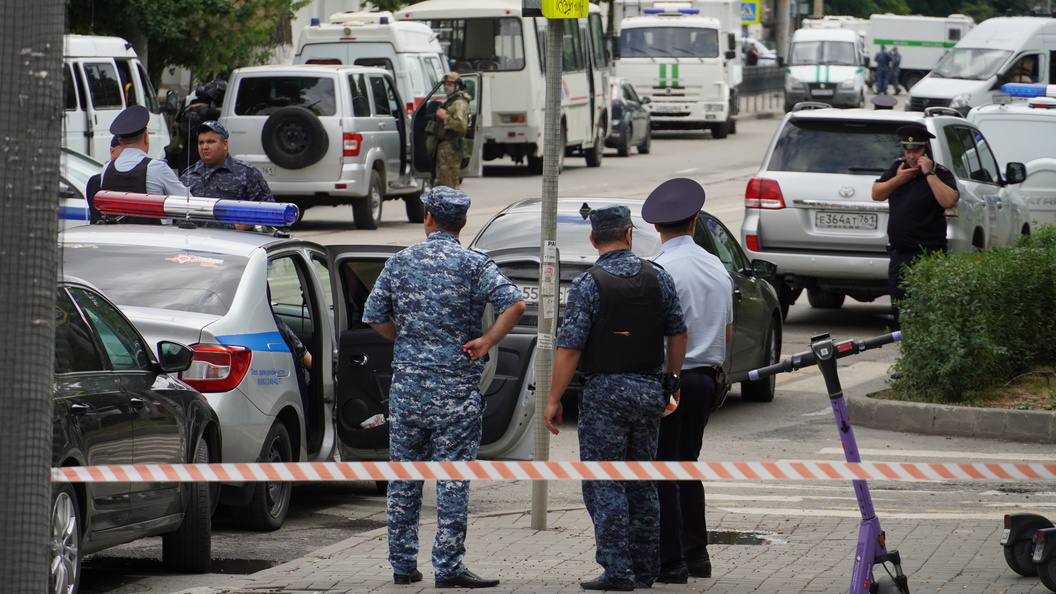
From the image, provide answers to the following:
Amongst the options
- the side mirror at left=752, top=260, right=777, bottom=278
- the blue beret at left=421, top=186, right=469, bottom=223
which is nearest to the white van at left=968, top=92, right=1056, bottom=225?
the side mirror at left=752, top=260, right=777, bottom=278

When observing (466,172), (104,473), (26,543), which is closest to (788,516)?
(104,473)

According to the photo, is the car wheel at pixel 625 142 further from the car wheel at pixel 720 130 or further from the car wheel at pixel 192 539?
the car wheel at pixel 192 539

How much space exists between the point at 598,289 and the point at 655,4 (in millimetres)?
38826

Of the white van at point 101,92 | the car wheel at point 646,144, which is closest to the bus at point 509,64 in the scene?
the car wheel at point 646,144

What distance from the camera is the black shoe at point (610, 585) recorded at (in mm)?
6453

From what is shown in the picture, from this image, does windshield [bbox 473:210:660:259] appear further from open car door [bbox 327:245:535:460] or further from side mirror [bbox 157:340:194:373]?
side mirror [bbox 157:340:194:373]

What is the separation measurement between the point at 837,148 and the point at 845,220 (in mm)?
645

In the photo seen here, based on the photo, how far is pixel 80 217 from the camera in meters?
14.3

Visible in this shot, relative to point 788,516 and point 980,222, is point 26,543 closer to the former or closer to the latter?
point 788,516

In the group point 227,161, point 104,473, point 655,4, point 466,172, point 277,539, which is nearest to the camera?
point 104,473

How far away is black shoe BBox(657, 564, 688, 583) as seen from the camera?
6.73 metres

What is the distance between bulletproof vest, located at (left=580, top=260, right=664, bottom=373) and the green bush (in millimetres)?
4851

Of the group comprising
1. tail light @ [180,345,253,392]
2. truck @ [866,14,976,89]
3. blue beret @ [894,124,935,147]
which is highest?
truck @ [866,14,976,89]

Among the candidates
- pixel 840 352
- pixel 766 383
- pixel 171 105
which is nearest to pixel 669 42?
pixel 171 105
